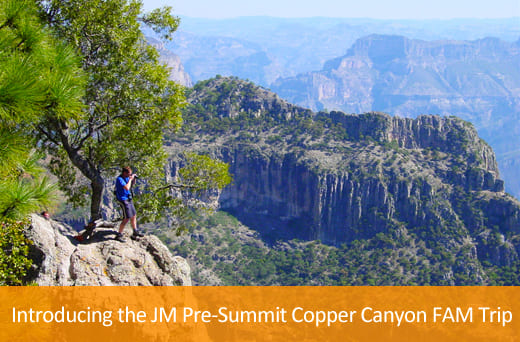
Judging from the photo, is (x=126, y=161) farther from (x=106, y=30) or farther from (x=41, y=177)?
(x=41, y=177)

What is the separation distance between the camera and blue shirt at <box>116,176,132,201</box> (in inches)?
541

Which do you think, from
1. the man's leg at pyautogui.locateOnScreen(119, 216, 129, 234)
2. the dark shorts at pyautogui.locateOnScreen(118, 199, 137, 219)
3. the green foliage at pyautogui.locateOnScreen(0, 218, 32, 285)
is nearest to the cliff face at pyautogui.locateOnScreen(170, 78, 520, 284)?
the man's leg at pyautogui.locateOnScreen(119, 216, 129, 234)

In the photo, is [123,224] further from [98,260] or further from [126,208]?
[98,260]

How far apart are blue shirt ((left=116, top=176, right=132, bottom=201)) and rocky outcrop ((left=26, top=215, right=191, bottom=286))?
1.39 m

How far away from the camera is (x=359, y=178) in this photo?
93.8 m

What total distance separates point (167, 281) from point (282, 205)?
90.4 m

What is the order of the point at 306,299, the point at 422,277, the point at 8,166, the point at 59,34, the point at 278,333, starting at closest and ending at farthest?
1. the point at 8,166
2. the point at 59,34
3. the point at 278,333
4. the point at 306,299
5. the point at 422,277

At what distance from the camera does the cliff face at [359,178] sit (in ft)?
271

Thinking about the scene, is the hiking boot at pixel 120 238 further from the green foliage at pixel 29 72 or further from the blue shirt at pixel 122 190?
the green foliage at pixel 29 72

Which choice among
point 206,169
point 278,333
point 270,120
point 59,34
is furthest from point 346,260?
point 59,34

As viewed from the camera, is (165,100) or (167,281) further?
(165,100)

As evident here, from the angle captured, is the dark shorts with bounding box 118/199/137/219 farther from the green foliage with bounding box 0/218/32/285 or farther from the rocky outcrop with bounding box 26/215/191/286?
the green foliage with bounding box 0/218/32/285

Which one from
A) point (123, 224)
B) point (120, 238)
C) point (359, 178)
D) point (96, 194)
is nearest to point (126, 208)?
point (123, 224)

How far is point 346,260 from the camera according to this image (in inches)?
3191
